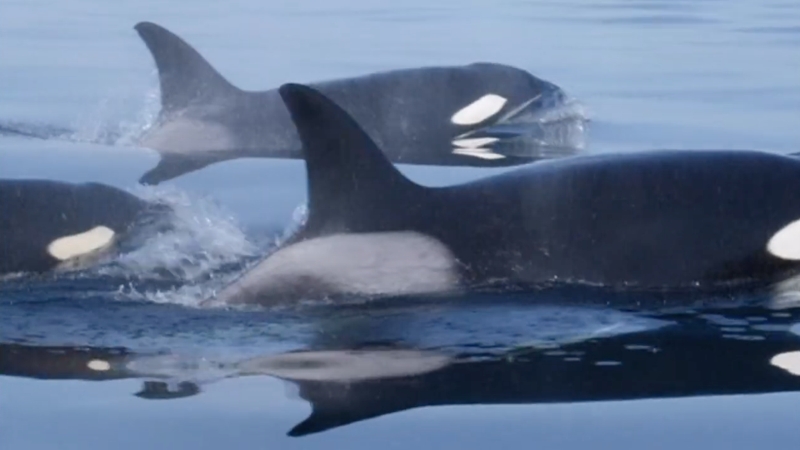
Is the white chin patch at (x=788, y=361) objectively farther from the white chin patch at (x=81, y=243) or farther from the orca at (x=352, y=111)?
the orca at (x=352, y=111)

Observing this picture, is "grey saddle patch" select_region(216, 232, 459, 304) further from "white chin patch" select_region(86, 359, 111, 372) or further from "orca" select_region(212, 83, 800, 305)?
"white chin patch" select_region(86, 359, 111, 372)

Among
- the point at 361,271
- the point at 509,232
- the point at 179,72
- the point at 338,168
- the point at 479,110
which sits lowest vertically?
the point at 361,271

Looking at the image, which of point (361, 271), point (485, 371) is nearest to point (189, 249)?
point (361, 271)

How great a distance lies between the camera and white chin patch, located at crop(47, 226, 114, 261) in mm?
7434

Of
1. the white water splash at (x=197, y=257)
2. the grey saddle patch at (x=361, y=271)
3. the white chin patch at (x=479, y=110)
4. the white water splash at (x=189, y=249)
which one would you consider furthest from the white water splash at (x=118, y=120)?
the grey saddle patch at (x=361, y=271)

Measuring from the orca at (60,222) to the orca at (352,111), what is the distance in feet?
11.5

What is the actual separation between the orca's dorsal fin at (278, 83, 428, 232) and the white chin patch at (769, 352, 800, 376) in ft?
5.00

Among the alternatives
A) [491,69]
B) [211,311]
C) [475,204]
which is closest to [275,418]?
[211,311]

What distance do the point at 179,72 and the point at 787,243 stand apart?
23.1 ft

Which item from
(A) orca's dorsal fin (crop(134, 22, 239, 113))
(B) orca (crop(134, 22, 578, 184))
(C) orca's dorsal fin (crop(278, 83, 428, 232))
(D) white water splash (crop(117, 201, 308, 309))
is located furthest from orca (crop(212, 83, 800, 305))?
(A) orca's dorsal fin (crop(134, 22, 239, 113))

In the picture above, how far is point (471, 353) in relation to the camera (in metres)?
5.54

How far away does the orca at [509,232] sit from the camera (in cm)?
623

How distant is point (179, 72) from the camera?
1256 cm

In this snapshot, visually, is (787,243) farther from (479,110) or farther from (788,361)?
(479,110)
